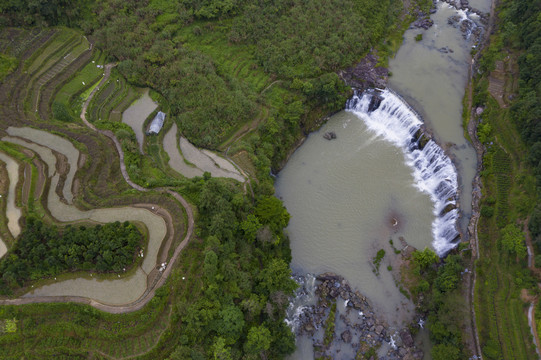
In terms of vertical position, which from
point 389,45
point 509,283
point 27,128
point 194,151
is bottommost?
point 27,128

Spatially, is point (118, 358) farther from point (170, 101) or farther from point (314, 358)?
point (170, 101)

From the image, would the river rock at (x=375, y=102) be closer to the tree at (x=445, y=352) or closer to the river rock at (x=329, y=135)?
the river rock at (x=329, y=135)

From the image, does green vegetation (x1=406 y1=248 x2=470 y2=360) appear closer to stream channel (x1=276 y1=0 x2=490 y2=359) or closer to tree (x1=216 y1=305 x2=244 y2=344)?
stream channel (x1=276 y1=0 x2=490 y2=359)

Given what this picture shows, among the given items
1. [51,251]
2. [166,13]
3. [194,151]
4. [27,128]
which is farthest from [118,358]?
[166,13]

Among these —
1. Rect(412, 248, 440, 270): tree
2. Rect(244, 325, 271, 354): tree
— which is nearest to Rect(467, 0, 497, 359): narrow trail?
Rect(412, 248, 440, 270): tree

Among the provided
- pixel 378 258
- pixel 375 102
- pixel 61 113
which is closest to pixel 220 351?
pixel 378 258

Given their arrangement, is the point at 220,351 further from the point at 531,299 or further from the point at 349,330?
the point at 531,299
